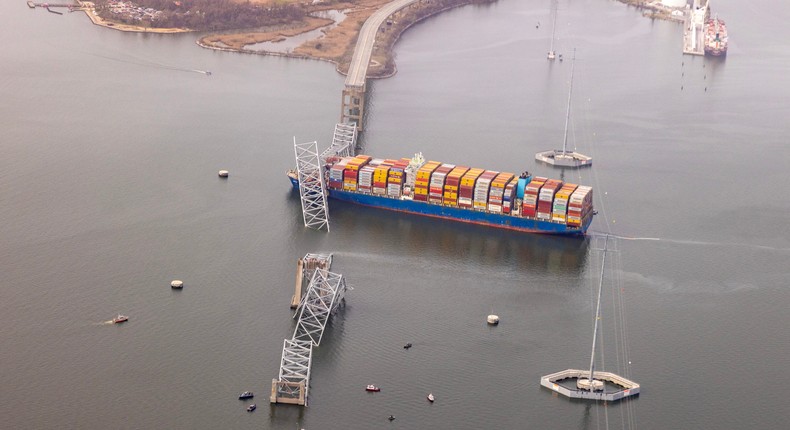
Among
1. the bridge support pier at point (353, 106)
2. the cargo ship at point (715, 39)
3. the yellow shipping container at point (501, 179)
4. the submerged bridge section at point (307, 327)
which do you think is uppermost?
the cargo ship at point (715, 39)

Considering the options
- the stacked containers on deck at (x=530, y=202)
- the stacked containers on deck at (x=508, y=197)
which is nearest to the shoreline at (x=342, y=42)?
the stacked containers on deck at (x=508, y=197)

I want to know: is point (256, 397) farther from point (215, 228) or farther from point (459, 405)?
point (215, 228)

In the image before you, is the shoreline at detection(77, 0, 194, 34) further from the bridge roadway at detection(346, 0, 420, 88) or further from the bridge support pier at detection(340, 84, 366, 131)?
the bridge support pier at detection(340, 84, 366, 131)

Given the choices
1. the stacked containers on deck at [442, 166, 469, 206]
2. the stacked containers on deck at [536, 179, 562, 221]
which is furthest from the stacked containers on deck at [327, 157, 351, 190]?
the stacked containers on deck at [536, 179, 562, 221]

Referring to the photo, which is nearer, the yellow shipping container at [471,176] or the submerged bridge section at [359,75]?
the yellow shipping container at [471,176]

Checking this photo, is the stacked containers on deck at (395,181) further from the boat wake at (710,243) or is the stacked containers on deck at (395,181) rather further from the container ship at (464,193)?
the boat wake at (710,243)

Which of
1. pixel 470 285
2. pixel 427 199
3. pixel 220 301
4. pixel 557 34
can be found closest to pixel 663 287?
pixel 470 285
